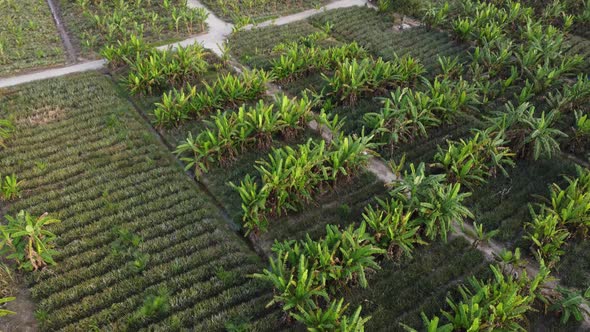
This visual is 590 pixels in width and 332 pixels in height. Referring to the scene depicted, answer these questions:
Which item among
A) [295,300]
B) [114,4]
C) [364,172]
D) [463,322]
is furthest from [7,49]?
[463,322]

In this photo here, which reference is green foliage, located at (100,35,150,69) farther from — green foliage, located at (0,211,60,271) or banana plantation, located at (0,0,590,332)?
green foliage, located at (0,211,60,271)

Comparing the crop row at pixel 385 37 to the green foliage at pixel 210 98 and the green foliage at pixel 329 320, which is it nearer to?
the green foliage at pixel 210 98

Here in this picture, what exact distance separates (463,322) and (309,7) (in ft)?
59.5

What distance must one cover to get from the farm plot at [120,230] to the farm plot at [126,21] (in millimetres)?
5020

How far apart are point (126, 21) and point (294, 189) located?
43.8 ft

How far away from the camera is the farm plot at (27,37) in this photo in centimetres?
1584

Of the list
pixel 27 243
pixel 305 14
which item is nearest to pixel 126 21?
pixel 305 14

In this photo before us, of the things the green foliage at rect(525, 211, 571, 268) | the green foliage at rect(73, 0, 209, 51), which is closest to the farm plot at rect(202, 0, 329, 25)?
the green foliage at rect(73, 0, 209, 51)

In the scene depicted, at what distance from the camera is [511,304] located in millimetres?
6965

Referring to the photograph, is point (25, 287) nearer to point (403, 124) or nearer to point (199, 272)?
point (199, 272)

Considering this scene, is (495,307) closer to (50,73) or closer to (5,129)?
(5,129)

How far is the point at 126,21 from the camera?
18.4 m

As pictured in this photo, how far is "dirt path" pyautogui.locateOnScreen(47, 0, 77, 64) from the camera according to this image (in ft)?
54.6

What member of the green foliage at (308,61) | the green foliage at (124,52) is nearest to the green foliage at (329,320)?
the green foliage at (308,61)
